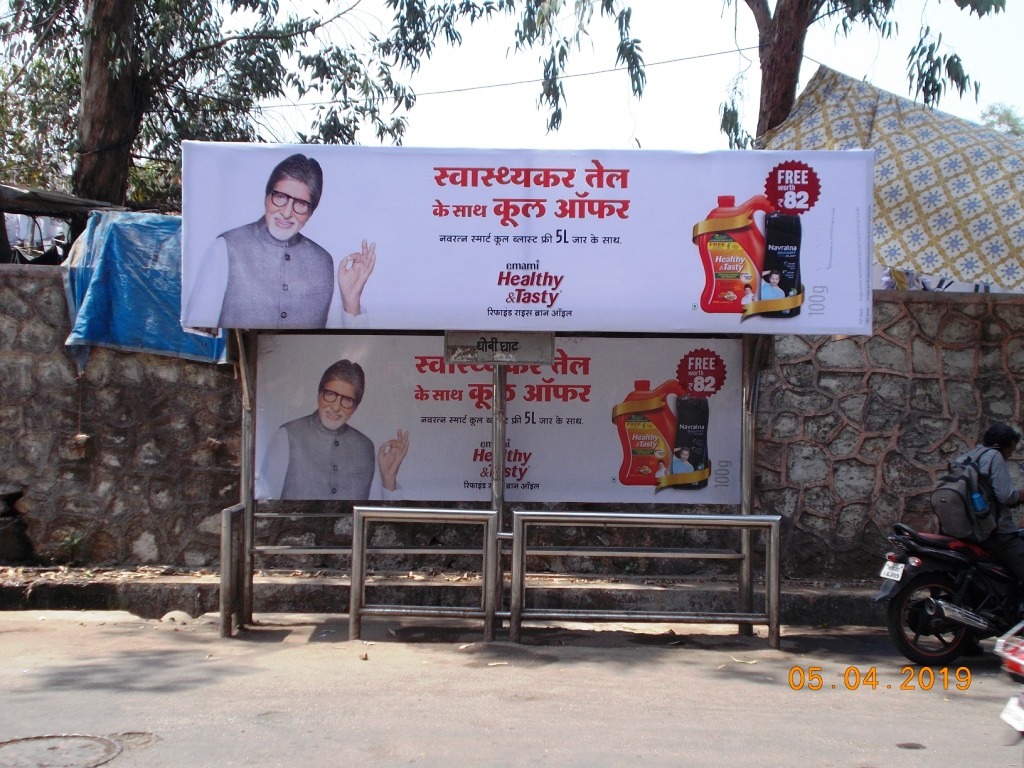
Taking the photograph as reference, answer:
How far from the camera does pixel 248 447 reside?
7.21 meters

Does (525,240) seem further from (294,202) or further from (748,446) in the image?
(748,446)

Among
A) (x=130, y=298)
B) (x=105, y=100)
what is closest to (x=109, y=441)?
(x=130, y=298)

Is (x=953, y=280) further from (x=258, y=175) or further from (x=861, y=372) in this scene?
(x=258, y=175)

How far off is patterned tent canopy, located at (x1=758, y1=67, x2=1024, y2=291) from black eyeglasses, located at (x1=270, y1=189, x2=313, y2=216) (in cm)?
527

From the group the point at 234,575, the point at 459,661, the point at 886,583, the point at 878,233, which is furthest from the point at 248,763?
the point at 878,233

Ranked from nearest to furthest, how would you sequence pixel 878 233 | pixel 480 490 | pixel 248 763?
pixel 248 763 < pixel 480 490 < pixel 878 233

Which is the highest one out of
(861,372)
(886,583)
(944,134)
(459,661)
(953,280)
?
(944,134)

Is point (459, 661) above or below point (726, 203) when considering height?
below

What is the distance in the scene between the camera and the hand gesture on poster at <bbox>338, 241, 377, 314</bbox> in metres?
6.45

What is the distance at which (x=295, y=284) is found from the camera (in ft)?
21.2

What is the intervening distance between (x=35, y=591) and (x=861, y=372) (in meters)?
6.87

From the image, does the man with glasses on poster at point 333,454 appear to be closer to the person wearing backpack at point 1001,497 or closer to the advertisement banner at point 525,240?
the advertisement banner at point 525,240

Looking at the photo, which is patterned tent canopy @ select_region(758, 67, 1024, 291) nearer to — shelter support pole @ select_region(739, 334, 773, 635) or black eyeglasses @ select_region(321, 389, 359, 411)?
shelter support pole @ select_region(739, 334, 773, 635)
